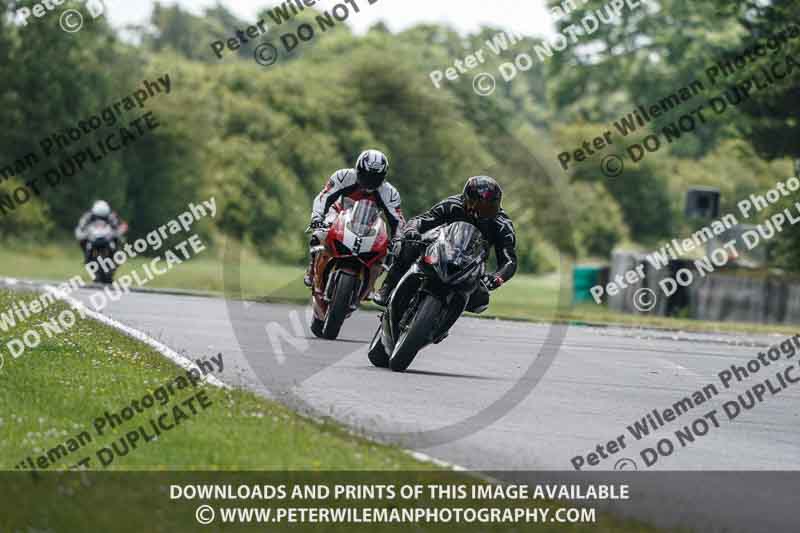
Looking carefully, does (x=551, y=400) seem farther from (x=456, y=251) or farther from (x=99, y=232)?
(x=99, y=232)

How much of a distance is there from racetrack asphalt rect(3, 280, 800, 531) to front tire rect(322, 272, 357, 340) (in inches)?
7.0

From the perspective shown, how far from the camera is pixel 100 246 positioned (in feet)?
109

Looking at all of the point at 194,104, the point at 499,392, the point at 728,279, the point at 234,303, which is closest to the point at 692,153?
the point at 194,104

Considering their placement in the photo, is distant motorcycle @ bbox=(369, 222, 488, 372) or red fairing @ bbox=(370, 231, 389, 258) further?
red fairing @ bbox=(370, 231, 389, 258)

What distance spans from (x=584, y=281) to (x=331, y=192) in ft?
96.4

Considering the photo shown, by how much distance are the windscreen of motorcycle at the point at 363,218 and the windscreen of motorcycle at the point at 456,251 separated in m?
3.04

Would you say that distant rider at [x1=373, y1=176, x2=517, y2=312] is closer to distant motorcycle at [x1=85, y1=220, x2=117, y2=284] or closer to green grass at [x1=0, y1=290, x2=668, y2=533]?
green grass at [x1=0, y1=290, x2=668, y2=533]

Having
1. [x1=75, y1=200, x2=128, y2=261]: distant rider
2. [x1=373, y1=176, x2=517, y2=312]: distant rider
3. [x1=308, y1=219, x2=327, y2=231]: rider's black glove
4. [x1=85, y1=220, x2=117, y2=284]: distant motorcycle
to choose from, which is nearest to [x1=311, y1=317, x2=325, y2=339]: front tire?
[x1=308, y1=219, x2=327, y2=231]: rider's black glove

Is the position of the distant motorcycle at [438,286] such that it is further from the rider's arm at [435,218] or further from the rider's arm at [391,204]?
the rider's arm at [391,204]

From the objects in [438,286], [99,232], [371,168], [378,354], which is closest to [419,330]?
[438,286]

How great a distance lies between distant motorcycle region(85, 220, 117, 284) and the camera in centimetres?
3300

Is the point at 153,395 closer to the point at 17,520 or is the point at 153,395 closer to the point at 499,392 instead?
the point at 499,392

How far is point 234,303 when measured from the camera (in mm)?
28734

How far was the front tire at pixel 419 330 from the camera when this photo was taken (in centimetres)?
1461
